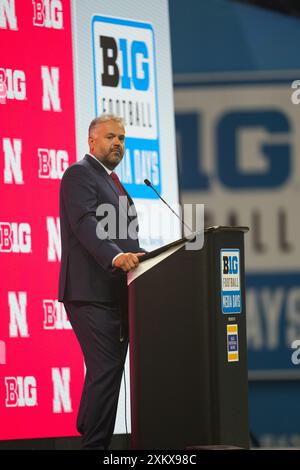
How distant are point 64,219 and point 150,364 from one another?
743mm

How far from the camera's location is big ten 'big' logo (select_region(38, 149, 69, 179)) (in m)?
4.99

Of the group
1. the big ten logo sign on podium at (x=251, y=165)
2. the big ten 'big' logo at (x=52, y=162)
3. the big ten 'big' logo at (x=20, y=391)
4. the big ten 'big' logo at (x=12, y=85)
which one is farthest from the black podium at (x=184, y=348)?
the big ten logo sign on podium at (x=251, y=165)

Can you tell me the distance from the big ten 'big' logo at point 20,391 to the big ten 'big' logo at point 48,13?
1783 mm

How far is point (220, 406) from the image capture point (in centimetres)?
369

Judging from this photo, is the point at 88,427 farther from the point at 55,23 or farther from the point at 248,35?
the point at 248,35

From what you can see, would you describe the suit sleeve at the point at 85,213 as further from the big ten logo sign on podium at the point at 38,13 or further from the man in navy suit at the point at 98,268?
the big ten logo sign on podium at the point at 38,13

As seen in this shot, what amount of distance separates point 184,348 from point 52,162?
5.36 ft

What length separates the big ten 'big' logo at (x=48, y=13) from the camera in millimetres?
5035

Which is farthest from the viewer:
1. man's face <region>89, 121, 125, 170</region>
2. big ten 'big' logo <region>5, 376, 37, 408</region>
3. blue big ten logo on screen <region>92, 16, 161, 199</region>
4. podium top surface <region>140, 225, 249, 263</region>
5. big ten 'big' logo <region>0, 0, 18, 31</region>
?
blue big ten logo on screen <region>92, 16, 161, 199</region>

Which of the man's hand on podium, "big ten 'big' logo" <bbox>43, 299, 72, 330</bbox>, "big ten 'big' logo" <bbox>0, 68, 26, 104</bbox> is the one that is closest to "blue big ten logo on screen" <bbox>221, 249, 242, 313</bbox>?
the man's hand on podium

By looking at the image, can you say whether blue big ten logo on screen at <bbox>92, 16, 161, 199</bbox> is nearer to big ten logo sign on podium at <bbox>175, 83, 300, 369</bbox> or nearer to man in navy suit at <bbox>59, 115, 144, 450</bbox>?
man in navy suit at <bbox>59, 115, 144, 450</bbox>

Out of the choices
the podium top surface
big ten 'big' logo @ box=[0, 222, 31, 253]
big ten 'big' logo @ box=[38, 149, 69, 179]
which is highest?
big ten 'big' logo @ box=[38, 149, 69, 179]

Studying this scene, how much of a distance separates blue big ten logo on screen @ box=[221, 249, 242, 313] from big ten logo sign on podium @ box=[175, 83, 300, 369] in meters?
3.84
